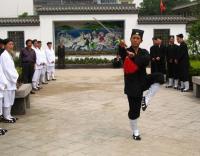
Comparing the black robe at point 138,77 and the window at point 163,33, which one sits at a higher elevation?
the window at point 163,33

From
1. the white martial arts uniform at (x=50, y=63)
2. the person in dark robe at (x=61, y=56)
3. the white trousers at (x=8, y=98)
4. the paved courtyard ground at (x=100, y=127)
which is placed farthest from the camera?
the person in dark robe at (x=61, y=56)

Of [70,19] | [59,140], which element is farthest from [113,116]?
[70,19]

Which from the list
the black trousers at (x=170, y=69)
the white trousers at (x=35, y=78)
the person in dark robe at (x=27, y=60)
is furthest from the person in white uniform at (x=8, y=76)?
the black trousers at (x=170, y=69)

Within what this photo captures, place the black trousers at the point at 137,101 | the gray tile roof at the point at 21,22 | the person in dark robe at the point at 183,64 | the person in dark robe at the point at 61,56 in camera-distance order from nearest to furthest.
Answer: the black trousers at the point at 137,101, the person in dark robe at the point at 183,64, the person in dark robe at the point at 61,56, the gray tile roof at the point at 21,22

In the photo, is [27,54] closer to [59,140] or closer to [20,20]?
[59,140]

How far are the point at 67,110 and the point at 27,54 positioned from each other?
3.53 metres

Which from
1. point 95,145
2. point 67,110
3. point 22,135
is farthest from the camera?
point 67,110

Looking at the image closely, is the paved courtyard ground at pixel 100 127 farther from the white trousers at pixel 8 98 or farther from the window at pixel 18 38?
the window at pixel 18 38

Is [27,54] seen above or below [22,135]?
above

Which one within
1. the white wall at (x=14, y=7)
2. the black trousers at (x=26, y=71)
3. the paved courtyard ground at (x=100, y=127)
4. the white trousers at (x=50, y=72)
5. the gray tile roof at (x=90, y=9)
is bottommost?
the paved courtyard ground at (x=100, y=127)

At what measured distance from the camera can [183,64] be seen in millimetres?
12742

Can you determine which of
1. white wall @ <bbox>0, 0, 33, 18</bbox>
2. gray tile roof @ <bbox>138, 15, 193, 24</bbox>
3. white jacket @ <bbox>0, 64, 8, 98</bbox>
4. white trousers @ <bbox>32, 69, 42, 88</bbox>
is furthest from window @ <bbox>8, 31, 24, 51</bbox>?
white jacket @ <bbox>0, 64, 8, 98</bbox>

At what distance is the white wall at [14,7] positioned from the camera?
36719 millimetres

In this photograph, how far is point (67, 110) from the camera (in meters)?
9.55
